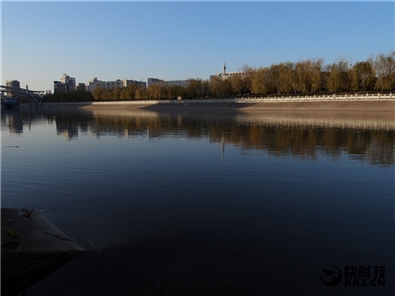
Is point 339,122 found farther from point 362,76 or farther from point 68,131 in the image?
point 362,76

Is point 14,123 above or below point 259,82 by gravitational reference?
below

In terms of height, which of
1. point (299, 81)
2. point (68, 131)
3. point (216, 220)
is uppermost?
point (299, 81)

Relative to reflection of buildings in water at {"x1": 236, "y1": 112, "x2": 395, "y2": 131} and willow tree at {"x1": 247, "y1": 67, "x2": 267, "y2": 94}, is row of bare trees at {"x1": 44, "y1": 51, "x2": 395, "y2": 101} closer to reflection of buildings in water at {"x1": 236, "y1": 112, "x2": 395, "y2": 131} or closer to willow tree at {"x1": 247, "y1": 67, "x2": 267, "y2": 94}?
willow tree at {"x1": 247, "y1": 67, "x2": 267, "y2": 94}

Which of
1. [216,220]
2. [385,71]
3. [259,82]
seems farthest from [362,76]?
[216,220]
